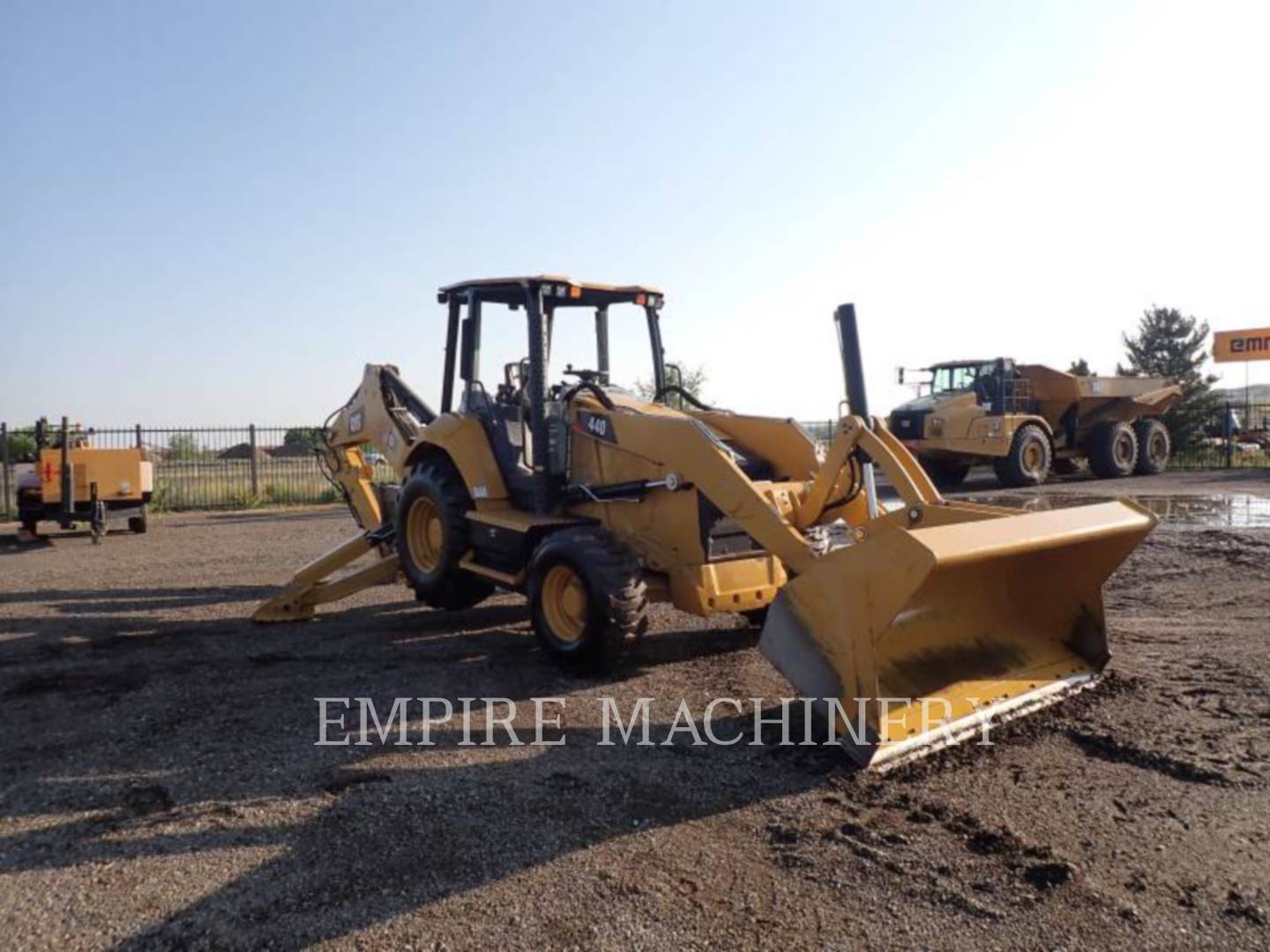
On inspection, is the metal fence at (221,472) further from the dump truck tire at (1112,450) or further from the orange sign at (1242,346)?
Answer: the orange sign at (1242,346)

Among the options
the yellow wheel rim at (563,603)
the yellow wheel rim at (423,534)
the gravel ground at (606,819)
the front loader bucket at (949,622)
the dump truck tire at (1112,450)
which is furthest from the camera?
the dump truck tire at (1112,450)

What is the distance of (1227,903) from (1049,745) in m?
1.37

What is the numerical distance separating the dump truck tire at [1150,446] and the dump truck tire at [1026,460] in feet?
13.6

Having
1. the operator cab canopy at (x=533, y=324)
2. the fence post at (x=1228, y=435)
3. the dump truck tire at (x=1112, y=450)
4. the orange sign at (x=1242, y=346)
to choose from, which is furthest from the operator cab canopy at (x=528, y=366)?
the orange sign at (x=1242, y=346)

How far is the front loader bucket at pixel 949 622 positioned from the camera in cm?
415

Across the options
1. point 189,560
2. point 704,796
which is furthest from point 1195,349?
point 704,796

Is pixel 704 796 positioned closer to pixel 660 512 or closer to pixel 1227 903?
pixel 1227 903

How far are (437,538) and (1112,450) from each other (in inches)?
717

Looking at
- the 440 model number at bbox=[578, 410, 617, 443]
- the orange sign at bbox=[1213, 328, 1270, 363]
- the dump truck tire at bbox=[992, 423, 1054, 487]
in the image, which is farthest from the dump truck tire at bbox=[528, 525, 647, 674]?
the orange sign at bbox=[1213, 328, 1270, 363]

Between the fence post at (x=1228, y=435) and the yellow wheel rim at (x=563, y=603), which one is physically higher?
the fence post at (x=1228, y=435)

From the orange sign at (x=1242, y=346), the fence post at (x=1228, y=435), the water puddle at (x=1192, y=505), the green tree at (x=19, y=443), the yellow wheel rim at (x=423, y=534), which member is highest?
the orange sign at (x=1242, y=346)

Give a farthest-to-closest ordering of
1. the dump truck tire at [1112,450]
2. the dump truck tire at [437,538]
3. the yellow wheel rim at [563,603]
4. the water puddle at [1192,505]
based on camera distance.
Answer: the dump truck tire at [1112,450], the water puddle at [1192,505], the dump truck tire at [437,538], the yellow wheel rim at [563,603]

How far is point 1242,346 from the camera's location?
35531 millimetres

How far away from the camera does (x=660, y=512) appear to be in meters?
6.04
